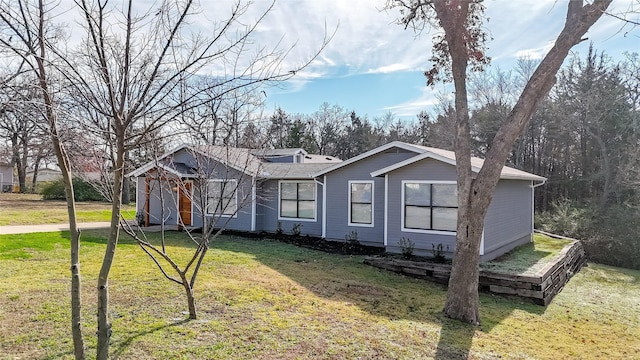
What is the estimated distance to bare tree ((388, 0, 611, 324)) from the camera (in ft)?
19.3

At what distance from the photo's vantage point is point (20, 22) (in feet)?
9.30

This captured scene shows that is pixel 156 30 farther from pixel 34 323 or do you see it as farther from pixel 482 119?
pixel 482 119

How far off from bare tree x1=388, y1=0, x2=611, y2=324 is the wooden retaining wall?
263 cm

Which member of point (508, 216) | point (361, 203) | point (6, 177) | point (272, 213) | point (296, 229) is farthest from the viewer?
point (6, 177)

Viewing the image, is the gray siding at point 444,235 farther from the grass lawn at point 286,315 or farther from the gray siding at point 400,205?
the grass lawn at point 286,315

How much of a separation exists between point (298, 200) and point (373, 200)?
3.10m

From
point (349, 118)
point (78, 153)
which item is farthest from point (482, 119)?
point (78, 153)

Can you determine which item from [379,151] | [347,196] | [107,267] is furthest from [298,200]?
[107,267]

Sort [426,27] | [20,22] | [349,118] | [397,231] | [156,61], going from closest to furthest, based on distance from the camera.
A: 1. [20,22]
2. [156,61]
3. [426,27]
4. [397,231]
5. [349,118]

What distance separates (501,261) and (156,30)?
10.3m

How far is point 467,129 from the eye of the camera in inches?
266

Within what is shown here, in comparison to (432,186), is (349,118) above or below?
above

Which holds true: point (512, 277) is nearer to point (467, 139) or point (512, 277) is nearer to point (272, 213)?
point (467, 139)

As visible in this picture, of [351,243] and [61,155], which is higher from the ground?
[61,155]
